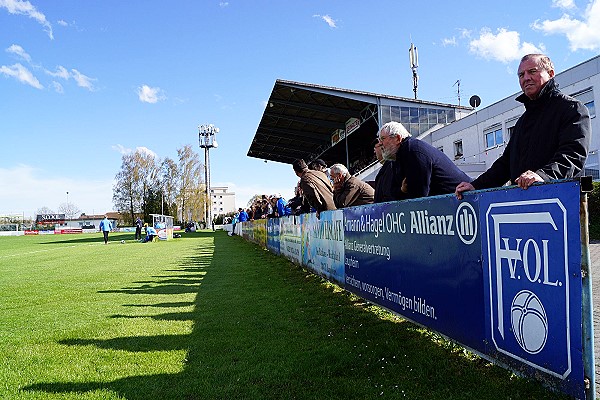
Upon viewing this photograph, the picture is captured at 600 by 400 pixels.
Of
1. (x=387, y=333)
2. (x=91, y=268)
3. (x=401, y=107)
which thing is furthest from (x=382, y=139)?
(x=401, y=107)

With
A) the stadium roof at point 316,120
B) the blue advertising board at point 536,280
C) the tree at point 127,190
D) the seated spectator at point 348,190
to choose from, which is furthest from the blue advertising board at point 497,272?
the tree at point 127,190

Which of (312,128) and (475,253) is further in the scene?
(312,128)

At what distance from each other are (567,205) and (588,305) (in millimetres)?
501

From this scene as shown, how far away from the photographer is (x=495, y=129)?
27.9 metres

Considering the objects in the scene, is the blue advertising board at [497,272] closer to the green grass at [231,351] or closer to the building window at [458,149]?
the green grass at [231,351]

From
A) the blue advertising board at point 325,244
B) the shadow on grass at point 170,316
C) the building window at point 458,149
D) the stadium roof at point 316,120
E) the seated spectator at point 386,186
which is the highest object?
the stadium roof at point 316,120

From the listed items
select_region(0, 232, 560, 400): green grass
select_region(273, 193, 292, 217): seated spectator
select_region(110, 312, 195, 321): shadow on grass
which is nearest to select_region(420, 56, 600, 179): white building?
select_region(273, 193, 292, 217): seated spectator

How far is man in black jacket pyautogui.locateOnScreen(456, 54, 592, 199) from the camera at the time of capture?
2.99 m

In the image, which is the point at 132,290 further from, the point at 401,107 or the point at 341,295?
the point at 401,107

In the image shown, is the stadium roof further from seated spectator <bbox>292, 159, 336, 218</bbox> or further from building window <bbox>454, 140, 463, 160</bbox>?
seated spectator <bbox>292, 159, 336, 218</bbox>

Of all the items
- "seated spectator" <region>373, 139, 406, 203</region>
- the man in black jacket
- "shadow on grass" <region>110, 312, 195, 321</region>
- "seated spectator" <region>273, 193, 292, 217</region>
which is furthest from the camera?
"seated spectator" <region>273, 193, 292, 217</region>

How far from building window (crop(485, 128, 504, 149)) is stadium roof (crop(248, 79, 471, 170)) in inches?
301

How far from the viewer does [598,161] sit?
67.1 feet

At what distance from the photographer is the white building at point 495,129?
67.8 feet
